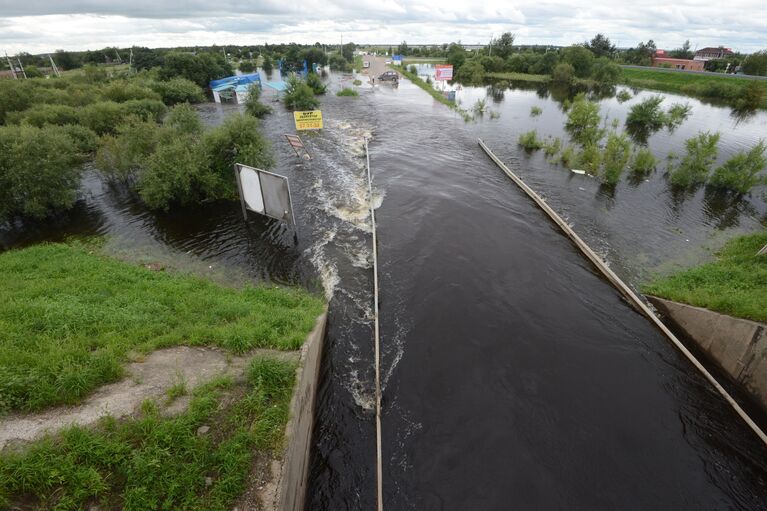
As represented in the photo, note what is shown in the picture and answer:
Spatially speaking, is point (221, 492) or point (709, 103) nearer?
point (221, 492)

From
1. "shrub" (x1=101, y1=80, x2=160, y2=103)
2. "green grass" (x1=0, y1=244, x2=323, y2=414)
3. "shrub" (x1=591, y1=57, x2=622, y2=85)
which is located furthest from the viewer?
"shrub" (x1=591, y1=57, x2=622, y2=85)

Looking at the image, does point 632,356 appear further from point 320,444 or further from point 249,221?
point 249,221

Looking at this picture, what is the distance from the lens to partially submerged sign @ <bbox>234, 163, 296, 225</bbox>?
15770 millimetres

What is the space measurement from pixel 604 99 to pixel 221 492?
215 ft

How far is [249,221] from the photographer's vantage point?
60.8ft

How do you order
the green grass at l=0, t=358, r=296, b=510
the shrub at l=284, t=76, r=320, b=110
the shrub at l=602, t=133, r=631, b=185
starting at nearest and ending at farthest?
the green grass at l=0, t=358, r=296, b=510 < the shrub at l=602, t=133, r=631, b=185 < the shrub at l=284, t=76, r=320, b=110

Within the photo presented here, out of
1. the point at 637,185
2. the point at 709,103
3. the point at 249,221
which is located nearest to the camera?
the point at 249,221

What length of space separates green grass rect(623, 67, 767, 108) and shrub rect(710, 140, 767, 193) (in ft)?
137

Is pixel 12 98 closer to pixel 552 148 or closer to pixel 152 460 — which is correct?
pixel 152 460

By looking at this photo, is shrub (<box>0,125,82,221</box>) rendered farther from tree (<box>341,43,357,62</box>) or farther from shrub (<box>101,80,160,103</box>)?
tree (<box>341,43,357,62</box>)

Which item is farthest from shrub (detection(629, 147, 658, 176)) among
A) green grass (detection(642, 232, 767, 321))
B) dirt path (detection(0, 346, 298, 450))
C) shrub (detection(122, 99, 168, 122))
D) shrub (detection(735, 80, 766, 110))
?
shrub (detection(122, 99, 168, 122))

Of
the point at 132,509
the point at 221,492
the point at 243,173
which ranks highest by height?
the point at 243,173

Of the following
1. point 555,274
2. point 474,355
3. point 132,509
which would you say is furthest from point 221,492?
point 555,274

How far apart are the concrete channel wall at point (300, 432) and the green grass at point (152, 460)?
32cm
